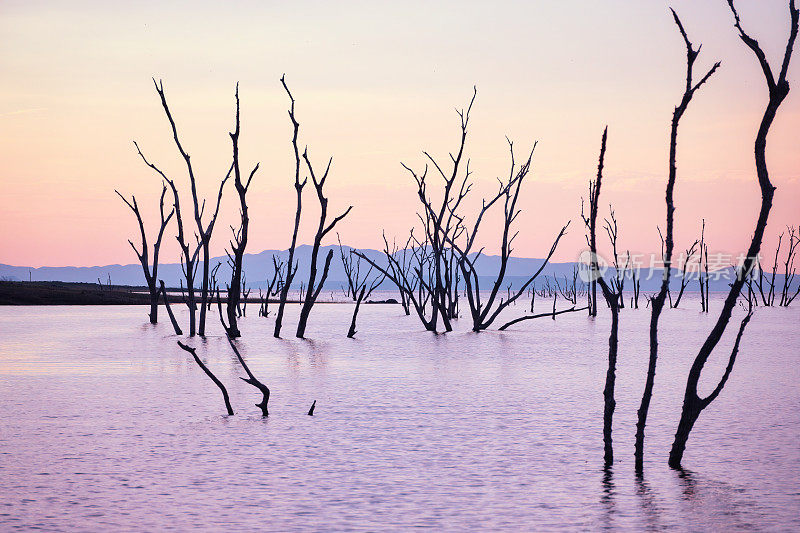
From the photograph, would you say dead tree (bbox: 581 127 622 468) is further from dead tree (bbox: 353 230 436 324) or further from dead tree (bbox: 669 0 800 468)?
dead tree (bbox: 353 230 436 324)

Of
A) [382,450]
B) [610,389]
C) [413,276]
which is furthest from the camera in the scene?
[413,276]

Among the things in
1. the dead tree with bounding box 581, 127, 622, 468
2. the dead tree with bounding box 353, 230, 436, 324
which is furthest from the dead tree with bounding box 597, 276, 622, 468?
the dead tree with bounding box 353, 230, 436, 324

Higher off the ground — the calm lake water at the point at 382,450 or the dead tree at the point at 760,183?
the dead tree at the point at 760,183

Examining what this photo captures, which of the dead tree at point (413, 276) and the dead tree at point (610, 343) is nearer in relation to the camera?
the dead tree at point (610, 343)

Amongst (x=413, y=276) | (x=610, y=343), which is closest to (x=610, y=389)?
(x=610, y=343)

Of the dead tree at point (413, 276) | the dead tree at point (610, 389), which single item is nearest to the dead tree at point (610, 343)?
the dead tree at point (610, 389)

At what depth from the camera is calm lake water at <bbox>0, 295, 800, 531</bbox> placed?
4711mm

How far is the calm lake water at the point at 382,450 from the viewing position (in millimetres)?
4711

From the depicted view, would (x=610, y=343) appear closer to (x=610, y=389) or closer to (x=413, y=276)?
(x=610, y=389)

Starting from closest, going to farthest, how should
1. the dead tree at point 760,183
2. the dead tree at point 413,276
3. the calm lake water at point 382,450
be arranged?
the calm lake water at point 382,450 < the dead tree at point 760,183 < the dead tree at point 413,276

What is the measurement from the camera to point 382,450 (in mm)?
6383

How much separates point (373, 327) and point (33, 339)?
30.9 ft

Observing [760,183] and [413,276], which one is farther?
[413,276]

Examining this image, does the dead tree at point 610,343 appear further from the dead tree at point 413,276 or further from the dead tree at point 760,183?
the dead tree at point 413,276
